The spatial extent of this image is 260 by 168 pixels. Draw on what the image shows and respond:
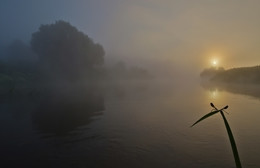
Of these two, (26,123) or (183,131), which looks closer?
(183,131)

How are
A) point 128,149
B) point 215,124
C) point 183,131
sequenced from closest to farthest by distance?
point 128,149
point 183,131
point 215,124

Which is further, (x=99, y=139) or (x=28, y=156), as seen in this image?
(x=99, y=139)

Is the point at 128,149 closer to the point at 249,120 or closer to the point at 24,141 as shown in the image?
the point at 24,141

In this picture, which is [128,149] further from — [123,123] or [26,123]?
[26,123]

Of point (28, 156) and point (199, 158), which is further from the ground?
point (28, 156)

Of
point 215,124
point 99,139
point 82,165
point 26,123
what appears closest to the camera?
point 82,165

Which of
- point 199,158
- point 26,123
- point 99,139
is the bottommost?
point 199,158

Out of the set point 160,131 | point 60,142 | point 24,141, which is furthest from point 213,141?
point 24,141

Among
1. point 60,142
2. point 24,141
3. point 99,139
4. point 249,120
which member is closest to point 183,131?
point 99,139

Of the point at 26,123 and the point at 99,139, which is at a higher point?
the point at 26,123

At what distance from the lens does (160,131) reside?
34500mm

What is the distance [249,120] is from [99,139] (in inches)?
1304

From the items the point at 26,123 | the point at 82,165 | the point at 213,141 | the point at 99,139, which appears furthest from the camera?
the point at 26,123

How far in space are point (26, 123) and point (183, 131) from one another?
3545cm
